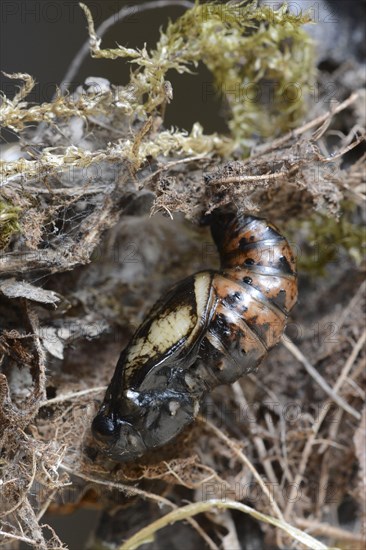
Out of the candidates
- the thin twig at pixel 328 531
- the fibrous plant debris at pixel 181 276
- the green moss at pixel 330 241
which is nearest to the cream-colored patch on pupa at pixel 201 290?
the fibrous plant debris at pixel 181 276

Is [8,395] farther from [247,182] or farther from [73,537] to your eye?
[73,537]

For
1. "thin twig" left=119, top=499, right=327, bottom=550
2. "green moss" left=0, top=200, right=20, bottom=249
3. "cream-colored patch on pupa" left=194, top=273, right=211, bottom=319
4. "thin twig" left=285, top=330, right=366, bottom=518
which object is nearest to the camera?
"green moss" left=0, top=200, right=20, bottom=249

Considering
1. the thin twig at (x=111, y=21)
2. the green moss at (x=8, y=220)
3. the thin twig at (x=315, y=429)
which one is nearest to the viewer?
the green moss at (x=8, y=220)

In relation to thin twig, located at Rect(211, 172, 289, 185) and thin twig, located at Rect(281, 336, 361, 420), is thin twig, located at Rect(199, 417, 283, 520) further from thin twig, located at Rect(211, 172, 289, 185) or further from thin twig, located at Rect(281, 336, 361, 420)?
thin twig, located at Rect(211, 172, 289, 185)

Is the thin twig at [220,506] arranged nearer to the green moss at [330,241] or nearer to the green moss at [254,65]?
the green moss at [330,241]

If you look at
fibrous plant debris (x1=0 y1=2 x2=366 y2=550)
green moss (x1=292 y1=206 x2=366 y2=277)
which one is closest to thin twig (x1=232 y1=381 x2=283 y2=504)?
fibrous plant debris (x1=0 y1=2 x2=366 y2=550)

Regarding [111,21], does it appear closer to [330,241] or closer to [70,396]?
[330,241]
